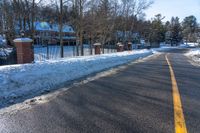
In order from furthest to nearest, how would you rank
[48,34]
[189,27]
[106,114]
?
[189,27], [48,34], [106,114]

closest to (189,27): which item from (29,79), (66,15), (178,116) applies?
(66,15)

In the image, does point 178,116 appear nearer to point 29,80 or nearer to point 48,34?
point 29,80

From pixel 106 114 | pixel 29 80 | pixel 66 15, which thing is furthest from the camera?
pixel 66 15

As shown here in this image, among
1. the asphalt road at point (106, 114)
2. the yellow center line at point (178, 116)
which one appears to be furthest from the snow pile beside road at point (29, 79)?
the yellow center line at point (178, 116)

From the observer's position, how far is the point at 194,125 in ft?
14.3

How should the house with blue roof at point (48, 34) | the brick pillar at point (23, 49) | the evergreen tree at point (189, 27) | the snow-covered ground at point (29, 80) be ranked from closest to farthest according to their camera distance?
the snow-covered ground at point (29, 80) < the brick pillar at point (23, 49) < the house with blue roof at point (48, 34) < the evergreen tree at point (189, 27)

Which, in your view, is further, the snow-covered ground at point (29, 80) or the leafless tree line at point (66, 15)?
the leafless tree line at point (66, 15)

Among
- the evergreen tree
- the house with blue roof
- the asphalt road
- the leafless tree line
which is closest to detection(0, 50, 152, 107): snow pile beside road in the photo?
the asphalt road

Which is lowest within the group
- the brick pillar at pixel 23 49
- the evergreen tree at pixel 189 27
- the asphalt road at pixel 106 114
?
the asphalt road at pixel 106 114

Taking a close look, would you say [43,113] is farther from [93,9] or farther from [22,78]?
[93,9]

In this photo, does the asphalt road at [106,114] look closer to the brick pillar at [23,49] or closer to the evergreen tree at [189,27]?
the brick pillar at [23,49]

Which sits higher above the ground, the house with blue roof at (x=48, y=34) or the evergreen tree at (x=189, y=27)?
the evergreen tree at (x=189, y=27)

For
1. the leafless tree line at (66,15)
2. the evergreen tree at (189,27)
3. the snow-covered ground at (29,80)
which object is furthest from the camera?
the evergreen tree at (189,27)

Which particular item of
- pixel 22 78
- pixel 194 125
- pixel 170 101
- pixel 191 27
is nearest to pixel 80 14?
pixel 22 78
